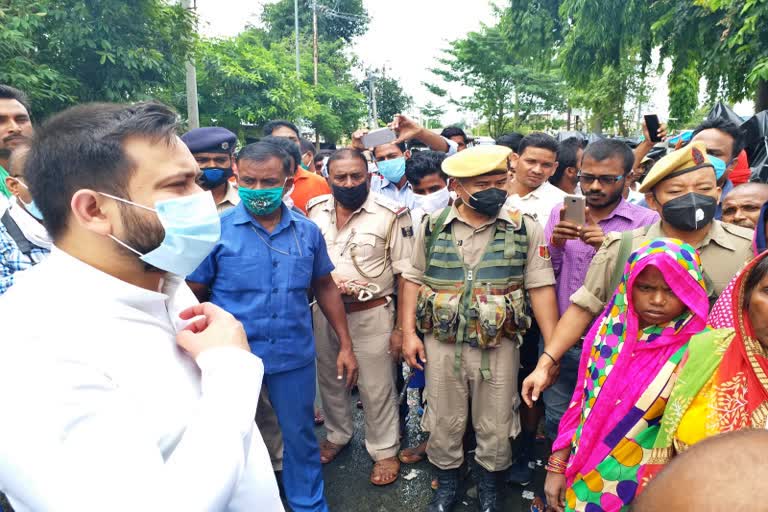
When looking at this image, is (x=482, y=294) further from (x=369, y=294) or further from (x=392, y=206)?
(x=392, y=206)

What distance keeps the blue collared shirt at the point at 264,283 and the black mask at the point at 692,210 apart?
69.4 inches

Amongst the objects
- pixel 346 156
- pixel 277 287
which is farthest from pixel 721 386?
pixel 346 156

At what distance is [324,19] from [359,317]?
3628 centimetres

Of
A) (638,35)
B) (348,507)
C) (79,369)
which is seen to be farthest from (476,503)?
(638,35)

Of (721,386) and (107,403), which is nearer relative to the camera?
(107,403)

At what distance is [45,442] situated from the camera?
0.82m

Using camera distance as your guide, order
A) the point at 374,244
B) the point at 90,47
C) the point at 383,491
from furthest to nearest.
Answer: the point at 90,47 < the point at 374,244 < the point at 383,491

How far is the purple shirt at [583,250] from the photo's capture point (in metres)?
2.78

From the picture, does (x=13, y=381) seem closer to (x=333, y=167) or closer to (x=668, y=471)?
(x=668, y=471)

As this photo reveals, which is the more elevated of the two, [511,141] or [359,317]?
[511,141]

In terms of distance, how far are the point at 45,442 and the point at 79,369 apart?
0.14 m

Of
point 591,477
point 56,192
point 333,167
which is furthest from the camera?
point 333,167

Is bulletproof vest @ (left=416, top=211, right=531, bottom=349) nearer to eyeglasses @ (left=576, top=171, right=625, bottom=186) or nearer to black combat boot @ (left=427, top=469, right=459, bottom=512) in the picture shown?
eyeglasses @ (left=576, top=171, right=625, bottom=186)

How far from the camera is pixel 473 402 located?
2.67 m
